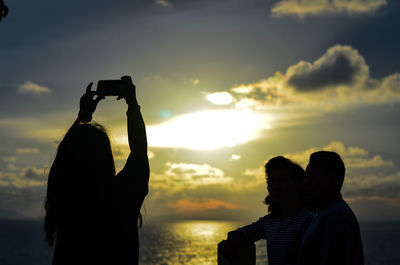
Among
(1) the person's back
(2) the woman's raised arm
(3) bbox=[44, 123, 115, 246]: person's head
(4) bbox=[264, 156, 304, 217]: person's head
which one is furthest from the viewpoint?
(4) bbox=[264, 156, 304, 217]: person's head

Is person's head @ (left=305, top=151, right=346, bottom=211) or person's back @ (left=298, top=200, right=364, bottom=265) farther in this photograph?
person's head @ (left=305, top=151, right=346, bottom=211)

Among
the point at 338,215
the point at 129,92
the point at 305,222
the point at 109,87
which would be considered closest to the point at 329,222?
the point at 338,215

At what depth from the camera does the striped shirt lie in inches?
153

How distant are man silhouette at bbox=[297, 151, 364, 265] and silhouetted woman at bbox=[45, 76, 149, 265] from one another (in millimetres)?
1394

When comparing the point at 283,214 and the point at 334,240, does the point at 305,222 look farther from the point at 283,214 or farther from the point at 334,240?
the point at 334,240

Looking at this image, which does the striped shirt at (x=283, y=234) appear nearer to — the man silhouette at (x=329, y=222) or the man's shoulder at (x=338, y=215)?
the man silhouette at (x=329, y=222)

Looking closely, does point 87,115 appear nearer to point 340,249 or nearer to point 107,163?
point 107,163

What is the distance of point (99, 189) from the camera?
292 centimetres

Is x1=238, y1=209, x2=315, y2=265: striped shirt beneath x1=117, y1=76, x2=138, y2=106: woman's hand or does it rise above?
beneath

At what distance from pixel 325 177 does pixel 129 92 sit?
1.85 meters

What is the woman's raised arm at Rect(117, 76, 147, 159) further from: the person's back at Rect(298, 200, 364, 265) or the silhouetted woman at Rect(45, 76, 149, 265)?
the person's back at Rect(298, 200, 364, 265)

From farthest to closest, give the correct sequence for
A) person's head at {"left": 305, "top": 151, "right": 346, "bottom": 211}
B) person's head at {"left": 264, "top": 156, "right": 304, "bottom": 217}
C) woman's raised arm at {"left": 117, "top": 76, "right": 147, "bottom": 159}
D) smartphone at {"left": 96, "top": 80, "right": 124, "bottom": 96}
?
person's head at {"left": 264, "top": 156, "right": 304, "bottom": 217}
smartphone at {"left": 96, "top": 80, "right": 124, "bottom": 96}
person's head at {"left": 305, "top": 151, "right": 346, "bottom": 211}
woman's raised arm at {"left": 117, "top": 76, "right": 147, "bottom": 159}

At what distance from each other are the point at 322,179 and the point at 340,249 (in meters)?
0.62

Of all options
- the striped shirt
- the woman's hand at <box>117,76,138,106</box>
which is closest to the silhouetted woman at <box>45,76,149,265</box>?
the woman's hand at <box>117,76,138,106</box>
